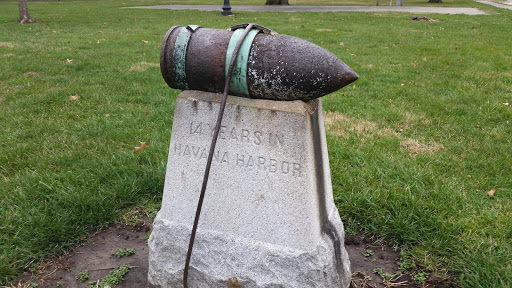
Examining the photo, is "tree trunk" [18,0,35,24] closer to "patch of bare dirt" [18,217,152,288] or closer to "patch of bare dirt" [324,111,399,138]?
"patch of bare dirt" [324,111,399,138]

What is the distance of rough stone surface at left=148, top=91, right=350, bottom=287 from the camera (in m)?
1.81

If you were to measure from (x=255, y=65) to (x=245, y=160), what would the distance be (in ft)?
1.37

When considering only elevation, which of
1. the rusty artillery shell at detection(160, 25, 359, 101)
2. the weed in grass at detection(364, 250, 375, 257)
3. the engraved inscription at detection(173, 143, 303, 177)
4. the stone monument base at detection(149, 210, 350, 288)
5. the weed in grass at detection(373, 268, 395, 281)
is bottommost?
the weed in grass at detection(373, 268, 395, 281)

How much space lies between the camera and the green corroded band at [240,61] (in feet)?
5.65

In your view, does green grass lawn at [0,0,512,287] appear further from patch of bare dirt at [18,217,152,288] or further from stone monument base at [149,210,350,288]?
stone monument base at [149,210,350,288]

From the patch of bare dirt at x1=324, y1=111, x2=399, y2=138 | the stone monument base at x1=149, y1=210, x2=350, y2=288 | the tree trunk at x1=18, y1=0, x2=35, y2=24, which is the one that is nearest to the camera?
the stone monument base at x1=149, y1=210, x2=350, y2=288

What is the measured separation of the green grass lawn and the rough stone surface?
744 mm

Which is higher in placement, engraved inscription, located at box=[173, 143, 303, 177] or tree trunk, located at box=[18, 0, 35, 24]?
tree trunk, located at box=[18, 0, 35, 24]

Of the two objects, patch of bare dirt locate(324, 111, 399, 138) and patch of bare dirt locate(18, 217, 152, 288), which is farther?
patch of bare dirt locate(324, 111, 399, 138)

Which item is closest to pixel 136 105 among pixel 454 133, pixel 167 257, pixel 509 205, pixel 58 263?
pixel 58 263

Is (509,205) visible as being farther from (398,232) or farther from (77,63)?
(77,63)

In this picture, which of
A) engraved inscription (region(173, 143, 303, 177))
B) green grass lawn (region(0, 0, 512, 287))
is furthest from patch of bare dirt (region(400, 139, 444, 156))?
engraved inscription (region(173, 143, 303, 177))

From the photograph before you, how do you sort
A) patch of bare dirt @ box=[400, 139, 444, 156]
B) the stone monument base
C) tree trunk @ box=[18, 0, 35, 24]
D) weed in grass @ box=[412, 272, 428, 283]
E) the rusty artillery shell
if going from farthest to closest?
1. tree trunk @ box=[18, 0, 35, 24]
2. patch of bare dirt @ box=[400, 139, 444, 156]
3. weed in grass @ box=[412, 272, 428, 283]
4. the stone monument base
5. the rusty artillery shell

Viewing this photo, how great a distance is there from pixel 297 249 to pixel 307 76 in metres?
0.76
